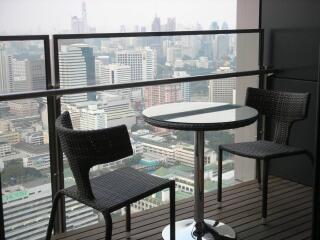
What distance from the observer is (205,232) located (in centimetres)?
315

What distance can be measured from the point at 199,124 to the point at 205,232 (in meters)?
0.83

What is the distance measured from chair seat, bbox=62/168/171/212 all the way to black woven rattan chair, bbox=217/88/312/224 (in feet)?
2.95

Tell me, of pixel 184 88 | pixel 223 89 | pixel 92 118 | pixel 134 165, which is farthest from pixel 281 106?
pixel 92 118

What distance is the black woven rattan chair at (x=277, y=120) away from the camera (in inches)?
133

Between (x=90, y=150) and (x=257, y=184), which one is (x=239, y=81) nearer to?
(x=257, y=184)

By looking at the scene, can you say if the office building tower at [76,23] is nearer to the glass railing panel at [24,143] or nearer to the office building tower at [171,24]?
the office building tower at [171,24]

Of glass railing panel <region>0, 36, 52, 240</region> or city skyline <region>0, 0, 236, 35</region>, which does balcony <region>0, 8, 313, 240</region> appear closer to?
glass railing panel <region>0, 36, 52, 240</region>

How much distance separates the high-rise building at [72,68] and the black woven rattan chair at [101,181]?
0.45 meters

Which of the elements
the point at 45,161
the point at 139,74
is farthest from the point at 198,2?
the point at 45,161

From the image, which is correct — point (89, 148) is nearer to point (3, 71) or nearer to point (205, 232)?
point (3, 71)

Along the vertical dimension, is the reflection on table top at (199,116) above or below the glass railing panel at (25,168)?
above

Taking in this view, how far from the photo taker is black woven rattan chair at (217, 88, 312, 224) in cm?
337

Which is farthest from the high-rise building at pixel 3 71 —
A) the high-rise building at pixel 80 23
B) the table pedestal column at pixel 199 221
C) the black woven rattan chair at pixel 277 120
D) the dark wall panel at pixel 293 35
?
the dark wall panel at pixel 293 35

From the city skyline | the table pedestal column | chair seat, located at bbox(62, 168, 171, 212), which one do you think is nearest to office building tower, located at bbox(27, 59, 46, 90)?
chair seat, located at bbox(62, 168, 171, 212)
